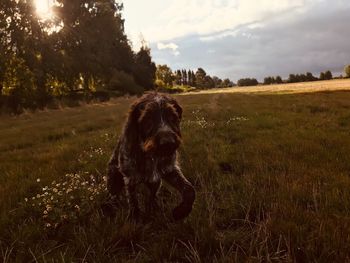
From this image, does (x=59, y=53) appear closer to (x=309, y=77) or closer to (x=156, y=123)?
(x=156, y=123)

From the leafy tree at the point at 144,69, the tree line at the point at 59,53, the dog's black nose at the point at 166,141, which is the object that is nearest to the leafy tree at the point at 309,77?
the leafy tree at the point at 144,69

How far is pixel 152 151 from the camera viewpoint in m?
4.68

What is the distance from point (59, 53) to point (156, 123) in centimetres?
4022

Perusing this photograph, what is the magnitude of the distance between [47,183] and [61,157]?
2.92 m

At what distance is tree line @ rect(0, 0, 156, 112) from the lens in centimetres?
3619

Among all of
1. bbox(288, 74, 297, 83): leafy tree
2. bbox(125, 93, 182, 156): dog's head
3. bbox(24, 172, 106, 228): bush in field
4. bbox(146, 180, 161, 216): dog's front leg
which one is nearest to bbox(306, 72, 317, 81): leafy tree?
bbox(288, 74, 297, 83): leafy tree

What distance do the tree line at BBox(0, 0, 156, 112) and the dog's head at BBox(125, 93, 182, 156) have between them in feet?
104

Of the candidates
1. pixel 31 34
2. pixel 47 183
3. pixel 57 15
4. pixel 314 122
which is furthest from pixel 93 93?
pixel 47 183

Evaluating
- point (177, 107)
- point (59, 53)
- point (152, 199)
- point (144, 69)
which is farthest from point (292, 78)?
point (152, 199)

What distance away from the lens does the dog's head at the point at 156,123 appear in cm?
454

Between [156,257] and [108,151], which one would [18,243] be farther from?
[108,151]

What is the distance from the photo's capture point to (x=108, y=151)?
1030 cm

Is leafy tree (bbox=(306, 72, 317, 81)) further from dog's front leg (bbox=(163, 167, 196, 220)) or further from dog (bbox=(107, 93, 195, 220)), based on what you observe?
dog's front leg (bbox=(163, 167, 196, 220))

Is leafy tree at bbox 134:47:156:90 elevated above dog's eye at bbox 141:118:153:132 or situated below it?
above
